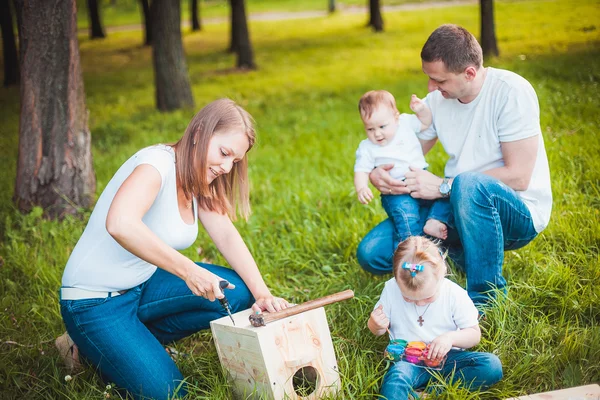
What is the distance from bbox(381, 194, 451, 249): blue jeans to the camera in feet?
11.6

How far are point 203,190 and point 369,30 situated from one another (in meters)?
15.9

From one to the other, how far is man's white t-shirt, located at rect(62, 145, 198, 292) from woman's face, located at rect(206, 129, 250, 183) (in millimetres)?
192

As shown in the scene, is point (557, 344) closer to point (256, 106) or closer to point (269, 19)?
point (256, 106)

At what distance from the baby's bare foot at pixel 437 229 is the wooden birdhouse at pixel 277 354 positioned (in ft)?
3.20

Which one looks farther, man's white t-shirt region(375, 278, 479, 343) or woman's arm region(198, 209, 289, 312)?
woman's arm region(198, 209, 289, 312)

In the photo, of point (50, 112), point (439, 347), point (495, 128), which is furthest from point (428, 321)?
point (50, 112)

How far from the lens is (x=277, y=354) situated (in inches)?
104

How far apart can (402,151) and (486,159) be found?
1.70 feet

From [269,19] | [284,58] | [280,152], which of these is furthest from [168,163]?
[269,19]

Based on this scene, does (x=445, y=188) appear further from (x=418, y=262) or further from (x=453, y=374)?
(x=453, y=374)

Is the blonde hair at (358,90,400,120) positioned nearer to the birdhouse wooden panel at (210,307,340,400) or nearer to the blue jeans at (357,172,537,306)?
the blue jeans at (357,172,537,306)

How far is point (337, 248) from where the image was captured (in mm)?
4250

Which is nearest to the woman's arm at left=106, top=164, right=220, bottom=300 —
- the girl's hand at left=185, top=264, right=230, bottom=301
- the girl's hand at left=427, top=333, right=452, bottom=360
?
the girl's hand at left=185, top=264, right=230, bottom=301

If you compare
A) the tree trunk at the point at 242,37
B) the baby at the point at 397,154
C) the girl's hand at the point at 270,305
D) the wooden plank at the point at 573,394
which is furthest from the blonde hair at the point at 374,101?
the tree trunk at the point at 242,37
